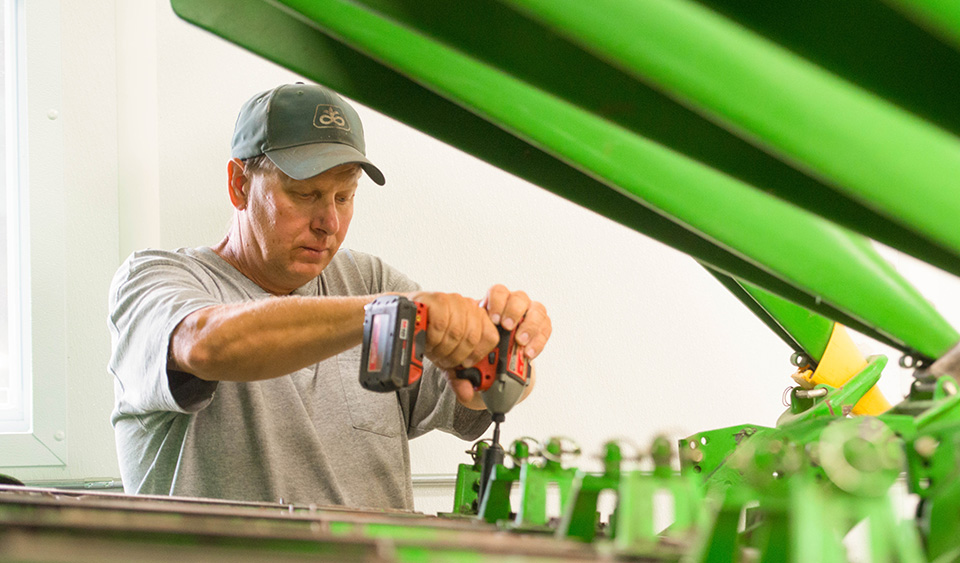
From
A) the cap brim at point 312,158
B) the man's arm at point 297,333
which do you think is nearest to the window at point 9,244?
the cap brim at point 312,158

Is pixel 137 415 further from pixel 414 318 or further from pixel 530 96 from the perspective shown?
pixel 530 96

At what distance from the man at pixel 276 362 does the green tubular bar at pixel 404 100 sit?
287 millimetres

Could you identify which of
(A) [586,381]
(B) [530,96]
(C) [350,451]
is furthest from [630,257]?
(B) [530,96]

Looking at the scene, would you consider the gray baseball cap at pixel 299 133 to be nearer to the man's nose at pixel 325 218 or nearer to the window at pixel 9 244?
the man's nose at pixel 325 218

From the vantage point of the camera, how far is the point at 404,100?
91cm

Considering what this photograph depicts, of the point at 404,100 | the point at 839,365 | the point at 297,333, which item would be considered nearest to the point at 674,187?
the point at 404,100

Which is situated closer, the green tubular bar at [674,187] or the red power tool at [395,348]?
the green tubular bar at [674,187]

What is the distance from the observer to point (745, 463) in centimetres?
58

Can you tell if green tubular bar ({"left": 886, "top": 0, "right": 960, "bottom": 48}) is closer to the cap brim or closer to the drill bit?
the drill bit

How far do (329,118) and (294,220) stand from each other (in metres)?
0.23

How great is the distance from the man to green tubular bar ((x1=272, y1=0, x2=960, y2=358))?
1.37ft

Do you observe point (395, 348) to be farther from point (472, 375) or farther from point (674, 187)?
point (674, 187)

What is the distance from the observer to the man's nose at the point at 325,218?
5.14 feet

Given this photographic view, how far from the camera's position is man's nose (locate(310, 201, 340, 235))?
157cm
